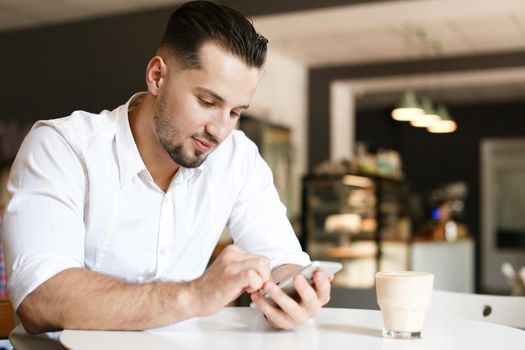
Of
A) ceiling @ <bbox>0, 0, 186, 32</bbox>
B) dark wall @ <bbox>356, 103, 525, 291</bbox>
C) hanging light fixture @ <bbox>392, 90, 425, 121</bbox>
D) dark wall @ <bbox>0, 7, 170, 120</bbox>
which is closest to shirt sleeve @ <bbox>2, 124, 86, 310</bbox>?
ceiling @ <bbox>0, 0, 186, 32</bbox>

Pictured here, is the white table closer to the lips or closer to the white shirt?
the white shirt

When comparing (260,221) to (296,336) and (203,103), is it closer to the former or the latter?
(203,103)

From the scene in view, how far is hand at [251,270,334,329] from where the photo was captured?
1.37 m

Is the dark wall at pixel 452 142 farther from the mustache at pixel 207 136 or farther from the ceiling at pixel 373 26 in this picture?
the mustache at pixel 207 136

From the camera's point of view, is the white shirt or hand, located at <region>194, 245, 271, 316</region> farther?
the white shirt

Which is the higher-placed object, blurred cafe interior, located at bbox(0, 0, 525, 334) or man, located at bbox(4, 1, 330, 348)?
blurred cafe interior, located at bbox(0, 0, 525, 334)

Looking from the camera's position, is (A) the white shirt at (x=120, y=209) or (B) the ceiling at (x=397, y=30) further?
(B) the ceiling at (x=397, y=30)

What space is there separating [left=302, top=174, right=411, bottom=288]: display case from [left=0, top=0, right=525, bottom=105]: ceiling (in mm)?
1338

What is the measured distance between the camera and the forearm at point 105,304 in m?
1.34

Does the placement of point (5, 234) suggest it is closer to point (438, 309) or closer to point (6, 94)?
point (438, 309)

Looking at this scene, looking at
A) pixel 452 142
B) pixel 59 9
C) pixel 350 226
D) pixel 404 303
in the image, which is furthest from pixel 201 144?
pixel 452 142

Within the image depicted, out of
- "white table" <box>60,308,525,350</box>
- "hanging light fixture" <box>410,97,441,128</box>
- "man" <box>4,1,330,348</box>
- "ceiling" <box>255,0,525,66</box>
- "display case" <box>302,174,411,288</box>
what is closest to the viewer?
"white table" <box>60,308,525,350</box>

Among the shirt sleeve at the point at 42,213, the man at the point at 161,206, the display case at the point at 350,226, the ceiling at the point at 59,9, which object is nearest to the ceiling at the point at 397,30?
the ceiling at the point at 59,9

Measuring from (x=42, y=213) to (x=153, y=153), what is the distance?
390 mm
